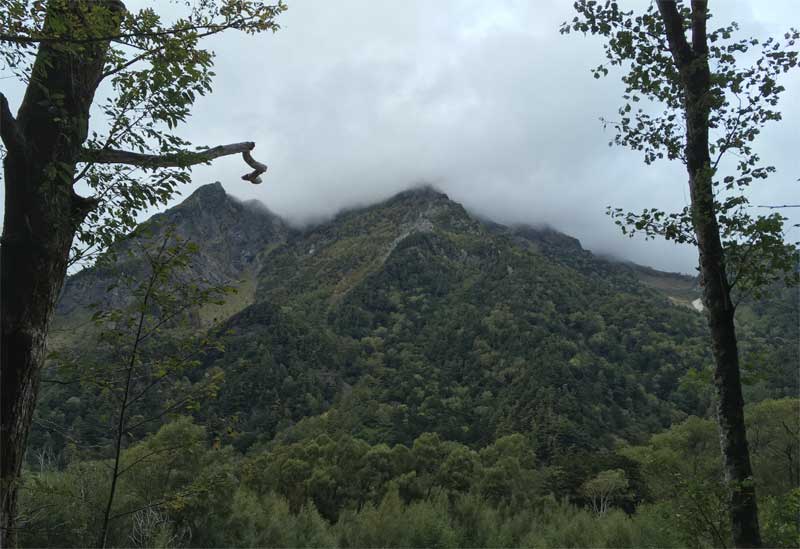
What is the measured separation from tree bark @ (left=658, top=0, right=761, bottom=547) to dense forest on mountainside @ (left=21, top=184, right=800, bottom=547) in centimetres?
19

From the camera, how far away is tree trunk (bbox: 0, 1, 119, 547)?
3207 mm

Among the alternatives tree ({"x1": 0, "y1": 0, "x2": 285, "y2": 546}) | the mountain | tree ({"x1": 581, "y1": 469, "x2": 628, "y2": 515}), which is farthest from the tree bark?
the mountain

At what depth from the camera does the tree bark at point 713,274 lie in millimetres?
4371

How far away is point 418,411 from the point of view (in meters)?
83.4

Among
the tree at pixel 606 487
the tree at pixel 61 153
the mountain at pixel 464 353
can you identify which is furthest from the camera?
the mountain at pixel 464 353

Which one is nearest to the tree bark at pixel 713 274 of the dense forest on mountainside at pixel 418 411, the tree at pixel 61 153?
the dense forest on mountainside at pixel 418 411

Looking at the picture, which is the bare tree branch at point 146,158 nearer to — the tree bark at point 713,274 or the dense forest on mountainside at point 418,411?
the dense forest on mountainside at point 418,411

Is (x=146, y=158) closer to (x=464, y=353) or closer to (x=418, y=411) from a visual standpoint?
(x=418, y=411)

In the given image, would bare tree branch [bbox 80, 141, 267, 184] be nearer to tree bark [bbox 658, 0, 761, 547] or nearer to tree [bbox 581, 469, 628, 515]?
tree bark [bbox 658, 0, 761, 547]

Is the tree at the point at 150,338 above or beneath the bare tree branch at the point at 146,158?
beneath

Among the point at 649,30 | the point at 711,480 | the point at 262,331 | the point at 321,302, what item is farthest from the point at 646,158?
the point at 321,302

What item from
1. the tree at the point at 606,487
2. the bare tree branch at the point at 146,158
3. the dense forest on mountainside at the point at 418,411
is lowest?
the tree at the point at 606,487

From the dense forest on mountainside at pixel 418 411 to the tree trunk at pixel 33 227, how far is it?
31cm

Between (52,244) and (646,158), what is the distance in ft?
17.0
